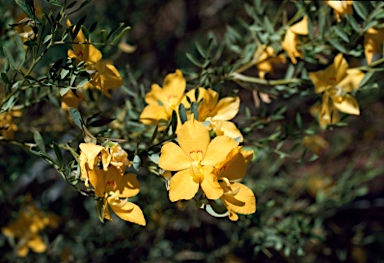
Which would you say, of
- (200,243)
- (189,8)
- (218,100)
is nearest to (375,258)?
(200,243)

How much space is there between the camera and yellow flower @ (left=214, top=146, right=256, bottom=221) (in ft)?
3.01

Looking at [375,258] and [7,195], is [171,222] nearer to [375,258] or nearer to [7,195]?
[7,195]

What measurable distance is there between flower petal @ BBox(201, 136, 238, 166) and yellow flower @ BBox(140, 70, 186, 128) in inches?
8.2

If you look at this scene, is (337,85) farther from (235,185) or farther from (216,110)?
(235,185)

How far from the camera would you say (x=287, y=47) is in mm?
1231

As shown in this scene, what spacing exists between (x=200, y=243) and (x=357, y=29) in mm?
1288

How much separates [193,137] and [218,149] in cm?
5

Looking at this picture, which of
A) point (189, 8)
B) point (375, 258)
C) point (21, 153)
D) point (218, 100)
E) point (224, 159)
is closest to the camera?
point (224, 159)

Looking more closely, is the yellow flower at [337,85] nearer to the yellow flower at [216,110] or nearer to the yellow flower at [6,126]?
the yellow flower at [216,110]

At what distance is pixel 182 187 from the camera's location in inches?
36.3

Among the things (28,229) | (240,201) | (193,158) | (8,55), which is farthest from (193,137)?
(28,229)

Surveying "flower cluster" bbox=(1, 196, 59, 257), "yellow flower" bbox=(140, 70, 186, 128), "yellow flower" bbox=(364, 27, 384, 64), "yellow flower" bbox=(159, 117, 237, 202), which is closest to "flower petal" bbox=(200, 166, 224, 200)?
"yellow flower" bbox=(159, 117, 237, 202)

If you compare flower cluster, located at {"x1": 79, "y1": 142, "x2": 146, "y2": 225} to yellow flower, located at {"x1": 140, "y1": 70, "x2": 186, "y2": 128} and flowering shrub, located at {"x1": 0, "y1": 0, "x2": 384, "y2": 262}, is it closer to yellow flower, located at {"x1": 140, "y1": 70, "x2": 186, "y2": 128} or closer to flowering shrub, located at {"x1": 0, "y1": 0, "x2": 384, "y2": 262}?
flowering shrub, located at {"x1": 0, "y1": 0, "x2": 384, "y2": 262}

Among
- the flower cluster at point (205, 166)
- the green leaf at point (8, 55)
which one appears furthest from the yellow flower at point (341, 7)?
the green leaf at point (8, 55)
